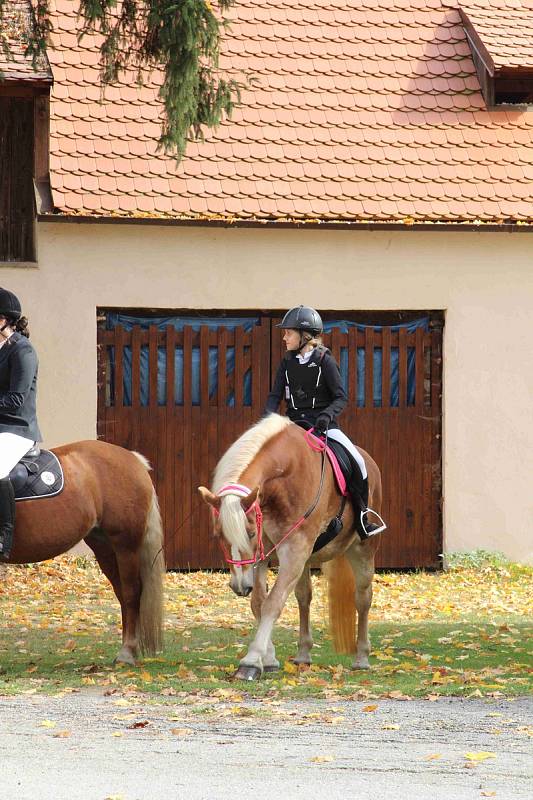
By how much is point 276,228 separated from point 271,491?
7.34 m

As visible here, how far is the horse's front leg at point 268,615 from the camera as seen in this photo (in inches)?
342

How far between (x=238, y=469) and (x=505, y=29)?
11.0 meters

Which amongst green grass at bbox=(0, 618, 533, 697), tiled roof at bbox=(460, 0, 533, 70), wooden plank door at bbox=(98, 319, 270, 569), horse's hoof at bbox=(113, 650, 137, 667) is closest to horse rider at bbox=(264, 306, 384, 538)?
green grass at bbox=(0, 618, 533, 697)

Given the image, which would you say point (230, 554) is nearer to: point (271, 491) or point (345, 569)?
point (271, 491)

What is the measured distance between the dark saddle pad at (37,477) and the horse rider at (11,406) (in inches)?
3.4

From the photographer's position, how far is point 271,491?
8.98 metres

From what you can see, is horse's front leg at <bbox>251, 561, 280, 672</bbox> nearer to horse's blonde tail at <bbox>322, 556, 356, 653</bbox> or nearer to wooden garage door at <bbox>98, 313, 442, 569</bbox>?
horse's blonde tail at <bbox>322, 556, 356, 653</bbox>

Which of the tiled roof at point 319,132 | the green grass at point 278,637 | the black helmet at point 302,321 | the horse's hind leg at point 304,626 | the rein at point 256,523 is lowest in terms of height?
the green grass at point 278,637

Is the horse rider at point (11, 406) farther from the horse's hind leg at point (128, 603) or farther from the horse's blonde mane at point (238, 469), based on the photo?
the horse's blonde mane at point (238, 469)

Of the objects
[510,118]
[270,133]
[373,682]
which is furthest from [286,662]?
[510,118]

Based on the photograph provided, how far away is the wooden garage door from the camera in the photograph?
51.8 ft

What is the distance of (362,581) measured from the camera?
32.9 ft

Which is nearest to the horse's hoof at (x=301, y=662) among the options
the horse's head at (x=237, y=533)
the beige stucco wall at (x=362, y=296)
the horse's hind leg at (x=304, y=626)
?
the horse's hind leg at (x=304, y=626)

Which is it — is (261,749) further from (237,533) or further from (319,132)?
(319,132)
